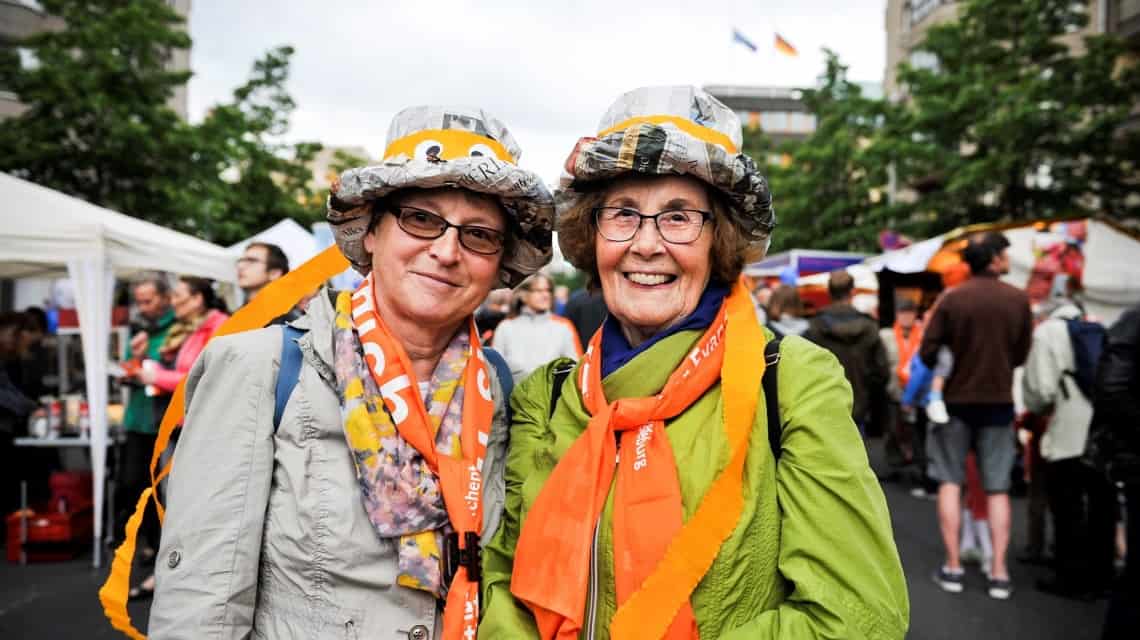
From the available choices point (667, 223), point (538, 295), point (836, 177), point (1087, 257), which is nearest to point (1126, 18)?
point (836, 177)

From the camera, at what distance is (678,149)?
1707mm

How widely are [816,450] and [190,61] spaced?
3474 cm

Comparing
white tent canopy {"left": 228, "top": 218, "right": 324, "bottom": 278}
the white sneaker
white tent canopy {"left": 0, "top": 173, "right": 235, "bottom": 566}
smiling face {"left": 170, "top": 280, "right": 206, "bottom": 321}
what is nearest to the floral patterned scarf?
smiling face {"left": 170, "top": 280, "right": 206, "bottom": 321}

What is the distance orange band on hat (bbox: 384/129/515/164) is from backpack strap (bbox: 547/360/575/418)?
552 millimetres

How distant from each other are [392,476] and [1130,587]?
11.5 ft

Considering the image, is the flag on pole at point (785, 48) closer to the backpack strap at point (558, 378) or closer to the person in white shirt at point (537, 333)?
the person in white shirt at point (537, 333)

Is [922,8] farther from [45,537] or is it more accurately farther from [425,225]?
[425,225]

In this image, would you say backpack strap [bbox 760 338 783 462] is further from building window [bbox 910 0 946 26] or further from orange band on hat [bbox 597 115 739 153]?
building window [bbox 910 0 946 26]

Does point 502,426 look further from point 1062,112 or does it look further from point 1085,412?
point 1062,112

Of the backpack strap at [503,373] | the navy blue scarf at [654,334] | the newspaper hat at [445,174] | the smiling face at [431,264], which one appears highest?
the newspaper hat at [445,174]

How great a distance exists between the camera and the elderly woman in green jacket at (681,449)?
1.49m

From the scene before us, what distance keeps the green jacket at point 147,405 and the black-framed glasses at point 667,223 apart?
4.58 meters

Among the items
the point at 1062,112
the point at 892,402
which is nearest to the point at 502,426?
the point at 892,402

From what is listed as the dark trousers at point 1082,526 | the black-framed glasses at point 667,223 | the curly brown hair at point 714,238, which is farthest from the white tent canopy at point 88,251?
the dark trousers at point 1082,526
